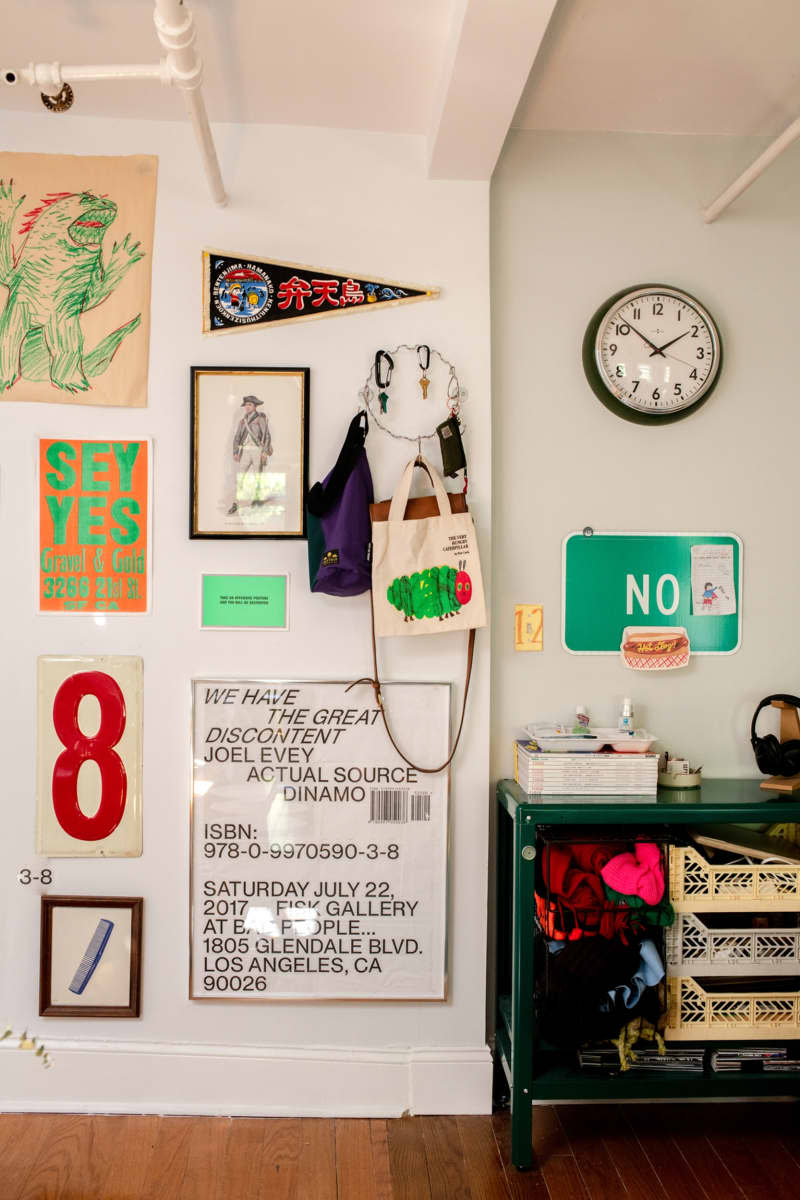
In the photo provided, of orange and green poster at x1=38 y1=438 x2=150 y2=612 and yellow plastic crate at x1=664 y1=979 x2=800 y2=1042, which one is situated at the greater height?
orange and green poster at x1=38 y1=438 x2=150 y2=612

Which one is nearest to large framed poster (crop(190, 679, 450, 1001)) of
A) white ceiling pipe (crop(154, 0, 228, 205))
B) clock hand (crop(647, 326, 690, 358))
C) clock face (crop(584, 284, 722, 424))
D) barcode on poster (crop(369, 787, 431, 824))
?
barcode on poster (crop(369, 787, 431, 824))

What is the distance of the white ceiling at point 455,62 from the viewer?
1958mm

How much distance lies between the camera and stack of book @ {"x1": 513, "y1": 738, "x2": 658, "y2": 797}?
7.49 feet

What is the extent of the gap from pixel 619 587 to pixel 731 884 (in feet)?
2.75

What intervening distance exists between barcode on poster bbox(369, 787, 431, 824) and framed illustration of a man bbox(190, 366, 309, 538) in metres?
0.74

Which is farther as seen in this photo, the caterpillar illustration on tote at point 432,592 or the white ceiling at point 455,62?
the caterpillar illustration on tote at point 432,592

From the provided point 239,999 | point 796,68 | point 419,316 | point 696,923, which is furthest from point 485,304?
point 239,999

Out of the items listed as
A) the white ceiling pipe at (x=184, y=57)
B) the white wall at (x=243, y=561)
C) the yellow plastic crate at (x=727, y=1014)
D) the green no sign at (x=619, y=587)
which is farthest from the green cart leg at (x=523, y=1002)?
the white ceiling pipe at (x=184, y=57)

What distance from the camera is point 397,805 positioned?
245cm

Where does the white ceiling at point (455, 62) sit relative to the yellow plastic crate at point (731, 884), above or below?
above

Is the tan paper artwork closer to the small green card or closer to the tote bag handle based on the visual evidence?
the small green card

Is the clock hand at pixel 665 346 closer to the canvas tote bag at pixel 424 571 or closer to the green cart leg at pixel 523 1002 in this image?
the canvas tote bag at pixel 424 571

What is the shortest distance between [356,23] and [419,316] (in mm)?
698

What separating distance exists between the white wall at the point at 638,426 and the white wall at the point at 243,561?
0.52 feet
